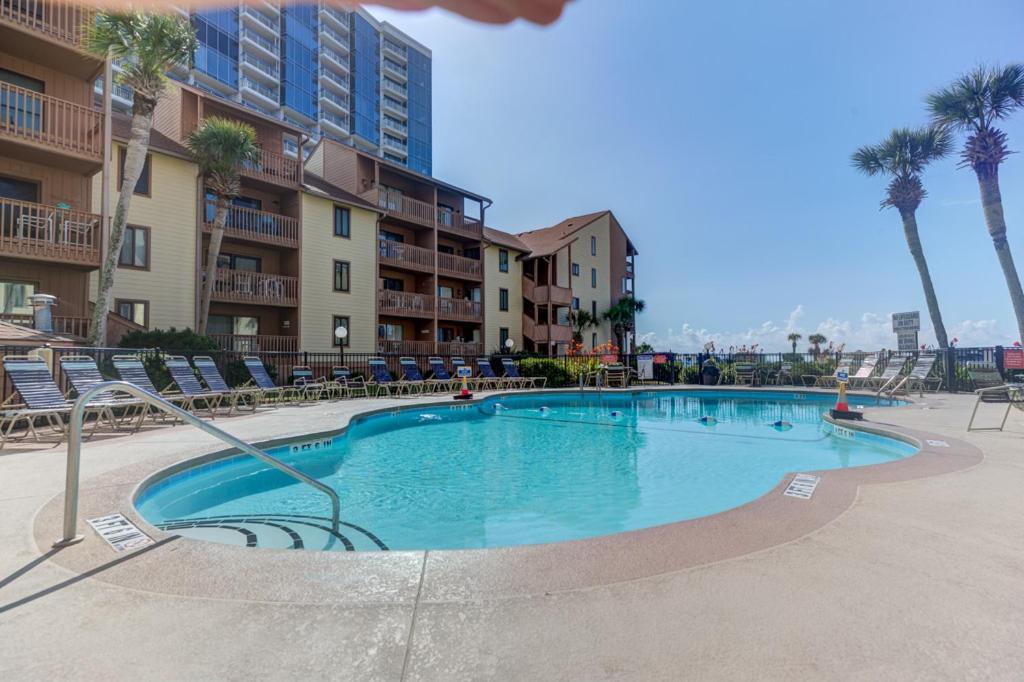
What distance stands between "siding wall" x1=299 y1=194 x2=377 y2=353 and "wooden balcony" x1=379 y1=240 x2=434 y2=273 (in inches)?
28.9

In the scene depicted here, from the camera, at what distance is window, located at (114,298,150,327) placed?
1457cm

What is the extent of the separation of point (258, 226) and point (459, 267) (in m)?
9.72

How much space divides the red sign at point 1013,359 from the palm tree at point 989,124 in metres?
6.28

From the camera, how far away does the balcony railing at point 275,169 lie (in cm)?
1766

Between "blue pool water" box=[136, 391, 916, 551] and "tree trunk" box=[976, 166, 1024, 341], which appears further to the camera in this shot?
"tree trunk" box=[976, 166, 1024, 341]

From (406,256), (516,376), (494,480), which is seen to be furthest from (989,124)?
(494,480)

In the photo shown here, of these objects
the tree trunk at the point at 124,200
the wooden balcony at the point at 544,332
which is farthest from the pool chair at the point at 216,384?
the wooden balcony at the point at 544,332

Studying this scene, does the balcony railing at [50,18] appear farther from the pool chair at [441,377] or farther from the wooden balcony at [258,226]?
the pool chair at [441,377]

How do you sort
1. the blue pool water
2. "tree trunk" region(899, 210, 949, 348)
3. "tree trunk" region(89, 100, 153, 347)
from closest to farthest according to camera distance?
the blue pool water, "tree trunk" region(89, 100, 153, 347), "tree trunk" region(899, 210, 949, 348)

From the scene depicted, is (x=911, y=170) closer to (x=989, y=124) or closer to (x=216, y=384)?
(x=989, y=124)

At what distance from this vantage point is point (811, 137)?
58.7 feet

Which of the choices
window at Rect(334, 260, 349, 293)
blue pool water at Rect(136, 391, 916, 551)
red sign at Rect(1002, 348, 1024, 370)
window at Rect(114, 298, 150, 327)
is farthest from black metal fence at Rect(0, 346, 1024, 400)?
blue pool water at Rect(136, 391, 916, 551)

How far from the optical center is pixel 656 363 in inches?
858

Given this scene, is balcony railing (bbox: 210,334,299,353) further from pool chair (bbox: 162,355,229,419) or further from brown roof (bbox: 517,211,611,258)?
brown roof (bbox: 517,211,611,258)
